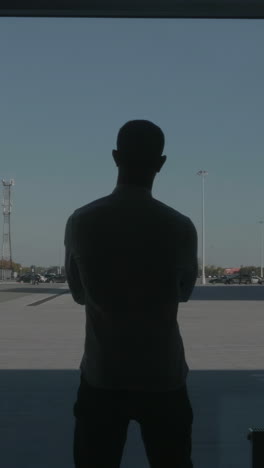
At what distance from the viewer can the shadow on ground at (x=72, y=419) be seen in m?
3.37

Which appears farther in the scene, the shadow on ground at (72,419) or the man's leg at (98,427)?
the shadow on ground at (72,419)

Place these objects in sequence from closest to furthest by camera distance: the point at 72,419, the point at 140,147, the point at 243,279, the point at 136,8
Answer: the point at 140,147
the point at 136,8
the point at 72,419
the point at 243,279

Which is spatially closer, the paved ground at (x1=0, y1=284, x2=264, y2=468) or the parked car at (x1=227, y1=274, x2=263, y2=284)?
the paved ground at (x1=0, y1=284, x2=264, y2=468)

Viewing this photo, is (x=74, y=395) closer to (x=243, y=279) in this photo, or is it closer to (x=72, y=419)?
(x=72, y=419)

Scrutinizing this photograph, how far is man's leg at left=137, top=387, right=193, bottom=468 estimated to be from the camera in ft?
4.41

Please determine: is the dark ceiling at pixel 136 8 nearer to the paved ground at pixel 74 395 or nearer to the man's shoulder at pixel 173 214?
the paved ground at pixel 74 395

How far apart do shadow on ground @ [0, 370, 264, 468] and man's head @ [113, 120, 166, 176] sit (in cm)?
145

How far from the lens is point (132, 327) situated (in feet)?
4.33

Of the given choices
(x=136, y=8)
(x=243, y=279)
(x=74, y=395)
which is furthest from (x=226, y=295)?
(x=243, y=279)

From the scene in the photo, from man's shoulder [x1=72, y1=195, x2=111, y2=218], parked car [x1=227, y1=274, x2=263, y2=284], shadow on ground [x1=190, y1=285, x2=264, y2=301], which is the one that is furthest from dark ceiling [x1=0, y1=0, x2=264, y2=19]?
parked car [x1=227, y1=274, x2=263, y2=284]

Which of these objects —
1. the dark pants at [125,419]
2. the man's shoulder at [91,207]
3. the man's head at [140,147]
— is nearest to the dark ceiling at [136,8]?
the man's head at [140,147]

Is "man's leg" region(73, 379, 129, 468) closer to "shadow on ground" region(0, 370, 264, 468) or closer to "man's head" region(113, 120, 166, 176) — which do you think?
"man's head" region(113, 120, 166, 176)

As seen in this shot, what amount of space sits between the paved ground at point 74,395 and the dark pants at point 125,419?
48.2 inches

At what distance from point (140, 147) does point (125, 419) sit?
53 centimetres
